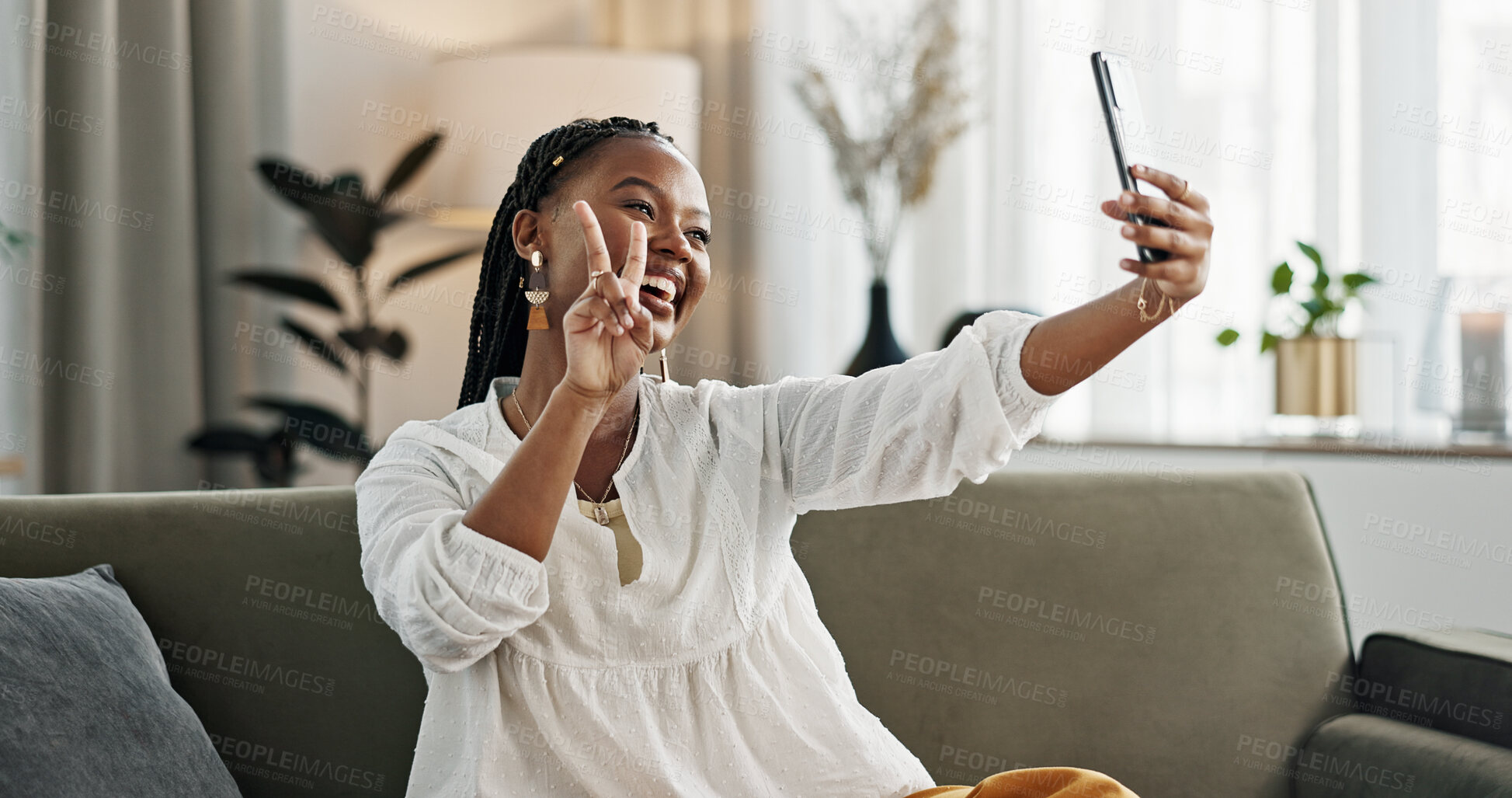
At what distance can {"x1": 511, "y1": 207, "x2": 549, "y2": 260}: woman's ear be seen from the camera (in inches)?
50.1

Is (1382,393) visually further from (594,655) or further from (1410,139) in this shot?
(594,655)

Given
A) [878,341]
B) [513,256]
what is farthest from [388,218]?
[513,256]

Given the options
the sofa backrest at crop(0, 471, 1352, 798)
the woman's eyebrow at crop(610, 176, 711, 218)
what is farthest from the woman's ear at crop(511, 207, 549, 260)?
the sofa backrest at crop(0, 471, 1352, 798)

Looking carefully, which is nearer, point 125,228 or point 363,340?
point 125,228

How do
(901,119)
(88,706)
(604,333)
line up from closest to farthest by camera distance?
(604,333), (88,706), (901,119)

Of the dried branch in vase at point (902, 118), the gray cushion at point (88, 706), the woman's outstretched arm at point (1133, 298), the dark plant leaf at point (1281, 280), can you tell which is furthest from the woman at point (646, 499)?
the dried branch in vase at point (902, 118)

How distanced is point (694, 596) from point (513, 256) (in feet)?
1.46

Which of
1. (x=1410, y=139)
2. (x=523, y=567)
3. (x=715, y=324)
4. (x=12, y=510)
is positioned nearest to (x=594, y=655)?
(x=523, y=567)

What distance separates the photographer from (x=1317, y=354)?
2143mm

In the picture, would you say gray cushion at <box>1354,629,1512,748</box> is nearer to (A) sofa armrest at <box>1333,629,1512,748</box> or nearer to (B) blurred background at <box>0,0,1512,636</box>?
(A) sofa armrest at <box>1333,629,1512,748</box>

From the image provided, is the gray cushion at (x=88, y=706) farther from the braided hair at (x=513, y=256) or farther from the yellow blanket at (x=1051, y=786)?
the yellow blanket at (x=1051, y=786)

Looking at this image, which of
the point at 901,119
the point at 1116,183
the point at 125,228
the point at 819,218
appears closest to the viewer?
the point at 125,228

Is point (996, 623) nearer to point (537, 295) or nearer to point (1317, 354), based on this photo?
point (537, 295)

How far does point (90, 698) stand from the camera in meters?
1.11
